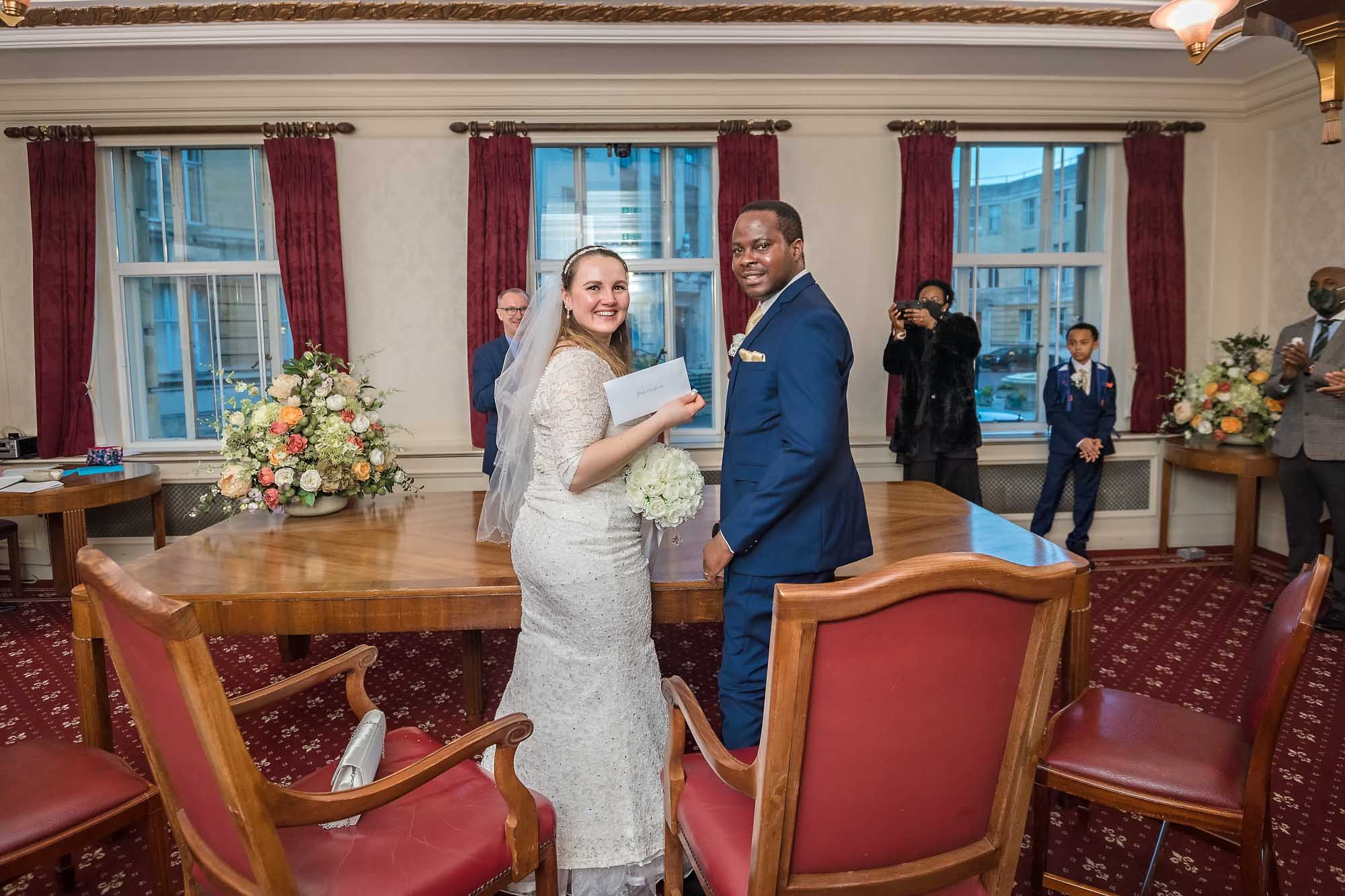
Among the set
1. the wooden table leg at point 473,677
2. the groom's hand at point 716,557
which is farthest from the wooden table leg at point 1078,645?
the wooden table leg at point 473,677

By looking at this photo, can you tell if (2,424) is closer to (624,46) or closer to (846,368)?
(624,46)

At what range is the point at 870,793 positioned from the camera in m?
1.29

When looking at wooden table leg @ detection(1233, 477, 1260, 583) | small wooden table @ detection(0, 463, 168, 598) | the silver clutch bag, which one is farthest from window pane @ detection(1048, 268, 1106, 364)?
small wooden table @ detection(0, 463, 168, 598)

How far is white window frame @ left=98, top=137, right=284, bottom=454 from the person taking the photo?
18.2ft

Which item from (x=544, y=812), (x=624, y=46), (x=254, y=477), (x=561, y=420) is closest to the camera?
(x=544, y=812)

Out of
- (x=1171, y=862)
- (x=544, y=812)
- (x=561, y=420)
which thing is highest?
(x=561, y=420)

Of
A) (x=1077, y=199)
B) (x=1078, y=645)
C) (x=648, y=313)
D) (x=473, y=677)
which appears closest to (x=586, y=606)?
(x=473, y=677)

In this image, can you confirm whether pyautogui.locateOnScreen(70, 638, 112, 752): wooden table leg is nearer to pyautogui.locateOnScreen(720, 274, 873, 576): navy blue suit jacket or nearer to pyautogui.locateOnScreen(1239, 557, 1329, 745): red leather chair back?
pyautogui.locateOnScreen(720, 274, 873, 576): navy blue suit jacket

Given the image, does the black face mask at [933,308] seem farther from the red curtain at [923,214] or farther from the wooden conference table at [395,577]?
the wooden conference table at [395,577]

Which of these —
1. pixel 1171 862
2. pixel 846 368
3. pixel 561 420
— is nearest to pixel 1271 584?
pixel 1171 862

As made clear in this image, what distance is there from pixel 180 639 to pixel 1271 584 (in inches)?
232

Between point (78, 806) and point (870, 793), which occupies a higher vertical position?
point (870, 793)

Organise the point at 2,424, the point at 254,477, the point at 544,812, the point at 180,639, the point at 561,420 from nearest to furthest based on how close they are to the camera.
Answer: the point at 180,639, the point at 544,812, the point at 561,420, the point at 254,477, the point at 2,424

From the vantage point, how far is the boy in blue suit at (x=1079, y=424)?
214 inches
